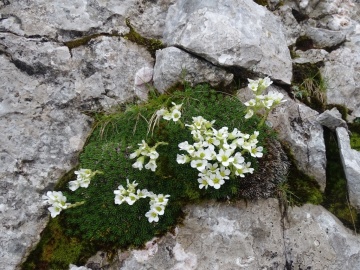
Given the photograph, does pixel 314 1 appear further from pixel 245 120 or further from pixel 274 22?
pixel 245 120

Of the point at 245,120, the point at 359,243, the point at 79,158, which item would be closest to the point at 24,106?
the point at 79,158

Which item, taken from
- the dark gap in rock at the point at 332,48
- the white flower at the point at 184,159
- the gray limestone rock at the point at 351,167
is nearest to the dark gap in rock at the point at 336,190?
the gray limestone rock at the point at 351,167

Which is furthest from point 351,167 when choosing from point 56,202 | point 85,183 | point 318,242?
point 56,202

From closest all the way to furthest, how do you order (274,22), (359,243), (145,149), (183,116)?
(145,149), (359,243), (183,116), (274,22)

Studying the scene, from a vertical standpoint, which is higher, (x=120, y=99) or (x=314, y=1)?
(x=314, y=1)

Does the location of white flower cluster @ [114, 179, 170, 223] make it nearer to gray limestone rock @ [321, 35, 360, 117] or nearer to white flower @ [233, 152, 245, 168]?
white flower @ [233, 152, 245, 168]
